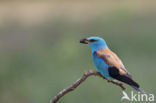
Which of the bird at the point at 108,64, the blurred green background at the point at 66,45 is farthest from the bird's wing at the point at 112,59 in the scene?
the blurred green background at the point at 66,45

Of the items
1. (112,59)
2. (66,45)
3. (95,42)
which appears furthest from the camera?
(66,45)

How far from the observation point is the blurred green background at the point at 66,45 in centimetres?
571

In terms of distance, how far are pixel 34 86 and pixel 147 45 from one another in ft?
6.35

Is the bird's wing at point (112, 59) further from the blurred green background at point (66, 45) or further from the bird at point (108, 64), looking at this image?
the blurred green background at point (66, 45)

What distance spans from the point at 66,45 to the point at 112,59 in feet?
13.8

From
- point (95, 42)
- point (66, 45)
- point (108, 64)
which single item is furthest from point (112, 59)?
point (66, 45)

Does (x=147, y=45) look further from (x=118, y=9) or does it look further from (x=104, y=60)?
(x=104, y=60)

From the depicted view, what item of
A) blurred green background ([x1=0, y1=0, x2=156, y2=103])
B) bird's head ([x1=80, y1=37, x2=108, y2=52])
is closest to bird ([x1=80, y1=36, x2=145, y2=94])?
bird's head ([x1=80, y1=37, x2=108, y2=52])

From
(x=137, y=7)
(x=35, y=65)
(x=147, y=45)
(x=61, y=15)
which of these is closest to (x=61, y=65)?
(x=35, y=65)

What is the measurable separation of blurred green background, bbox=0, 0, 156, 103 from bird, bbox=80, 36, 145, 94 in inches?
89.2

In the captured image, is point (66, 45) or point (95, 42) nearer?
point (95, 42)

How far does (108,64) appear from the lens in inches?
117

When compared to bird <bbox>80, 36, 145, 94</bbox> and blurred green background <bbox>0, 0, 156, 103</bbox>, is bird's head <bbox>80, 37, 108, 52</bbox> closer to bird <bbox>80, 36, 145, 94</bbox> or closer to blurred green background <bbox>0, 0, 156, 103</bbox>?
bird <bbox>80, 36, 145, 94</bbox>

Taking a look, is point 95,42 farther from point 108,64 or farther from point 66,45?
point 66,45
